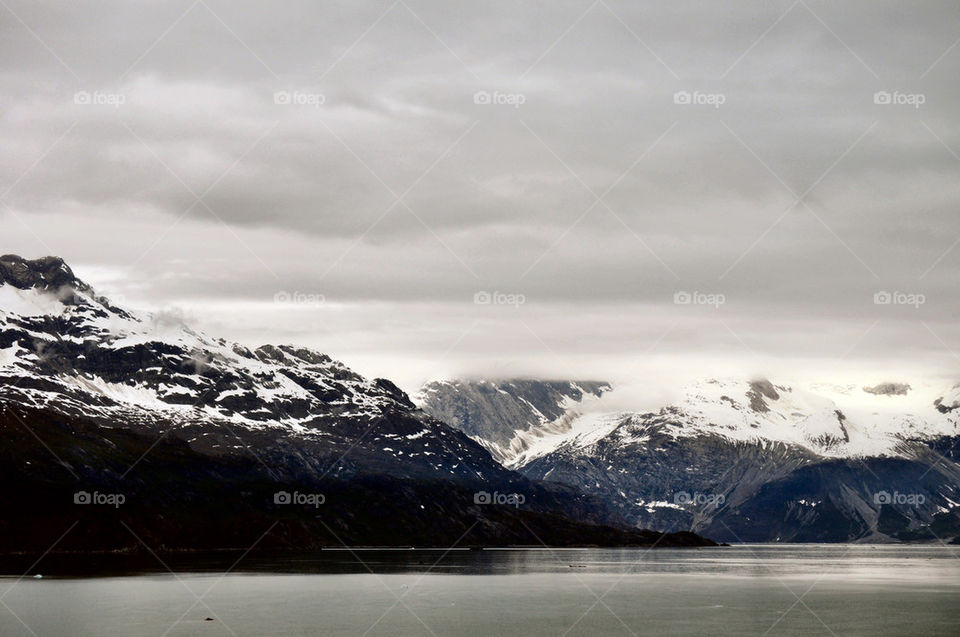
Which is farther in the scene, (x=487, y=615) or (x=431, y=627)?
(x=487, y=615)

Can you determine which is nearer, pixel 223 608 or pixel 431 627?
pixel 431 627

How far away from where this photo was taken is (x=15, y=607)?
7313 inches

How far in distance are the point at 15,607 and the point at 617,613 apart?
10050 centimetres

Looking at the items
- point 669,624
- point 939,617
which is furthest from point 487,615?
point 939,617

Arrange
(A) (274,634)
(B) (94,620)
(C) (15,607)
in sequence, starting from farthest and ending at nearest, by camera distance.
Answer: (C) (15,607) → (B) (94,620) → (A) (274,634)

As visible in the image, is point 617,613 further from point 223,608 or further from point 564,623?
point 223,608

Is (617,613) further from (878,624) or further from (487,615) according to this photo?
(878,624)

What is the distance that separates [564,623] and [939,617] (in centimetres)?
6465

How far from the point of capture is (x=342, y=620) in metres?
177

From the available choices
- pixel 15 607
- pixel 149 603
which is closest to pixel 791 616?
pixel 149 603

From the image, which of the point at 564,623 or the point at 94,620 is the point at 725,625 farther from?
the point at 94,620

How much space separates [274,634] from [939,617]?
11035 cm

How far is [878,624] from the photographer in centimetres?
17800

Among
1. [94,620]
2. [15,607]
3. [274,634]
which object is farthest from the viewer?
[15,607]
